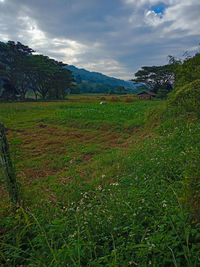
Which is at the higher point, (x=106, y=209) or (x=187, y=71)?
(x=187, y=71)

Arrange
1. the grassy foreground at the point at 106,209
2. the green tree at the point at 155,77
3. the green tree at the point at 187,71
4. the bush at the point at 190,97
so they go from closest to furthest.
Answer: the grassy foreground at the point at 106,209
the bush at the point at 190,97
the green tree at the point at 187,71
the green tree at the point at 155,77

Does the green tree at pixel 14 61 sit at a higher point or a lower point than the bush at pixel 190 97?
higher

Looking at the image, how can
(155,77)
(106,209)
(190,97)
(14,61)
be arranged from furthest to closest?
(155,77)
(14,61)
(190,97)
(106,209)

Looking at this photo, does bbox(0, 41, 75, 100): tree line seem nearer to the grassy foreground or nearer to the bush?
the grassy foreground

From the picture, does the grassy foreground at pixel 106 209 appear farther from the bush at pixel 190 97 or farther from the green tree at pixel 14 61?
the green tree at pixel 14 61

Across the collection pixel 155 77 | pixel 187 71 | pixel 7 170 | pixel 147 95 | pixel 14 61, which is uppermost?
pixel 14 61

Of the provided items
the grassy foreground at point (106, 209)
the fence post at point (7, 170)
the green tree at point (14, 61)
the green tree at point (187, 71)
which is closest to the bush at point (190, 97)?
the grassy foreground at point (106, 209)

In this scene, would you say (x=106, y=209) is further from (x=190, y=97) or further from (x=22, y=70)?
(x=22, y=70)

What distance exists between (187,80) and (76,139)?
5.95 m

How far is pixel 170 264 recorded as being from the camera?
1502mm

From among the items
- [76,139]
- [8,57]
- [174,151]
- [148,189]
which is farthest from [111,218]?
[8,57]

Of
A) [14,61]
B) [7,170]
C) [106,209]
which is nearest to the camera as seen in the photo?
[106,209]

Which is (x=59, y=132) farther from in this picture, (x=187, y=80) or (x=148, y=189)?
(x=148, y=189)

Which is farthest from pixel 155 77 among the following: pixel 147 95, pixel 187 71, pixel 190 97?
pixel 190 97
